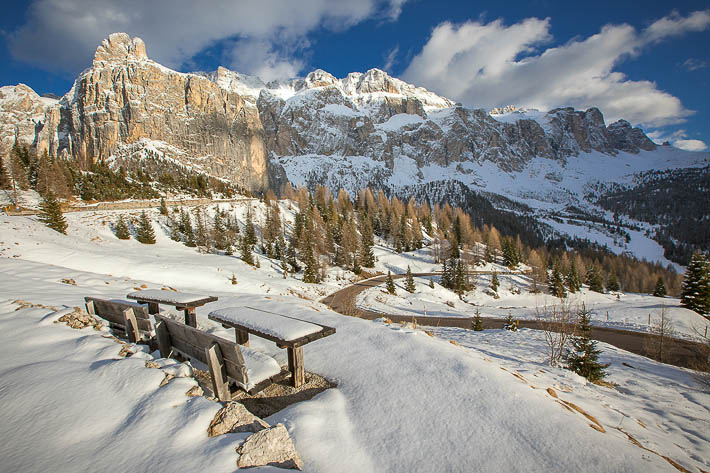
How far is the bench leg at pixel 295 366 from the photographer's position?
4.48 meters

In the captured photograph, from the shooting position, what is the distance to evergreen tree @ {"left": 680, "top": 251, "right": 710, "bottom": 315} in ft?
97.5

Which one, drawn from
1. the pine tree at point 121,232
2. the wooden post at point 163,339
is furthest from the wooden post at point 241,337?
Answer: the pine tree at point 121,232

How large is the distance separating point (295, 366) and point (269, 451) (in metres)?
1.95

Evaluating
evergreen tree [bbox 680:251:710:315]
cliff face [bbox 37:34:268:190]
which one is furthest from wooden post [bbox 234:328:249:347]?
cliff face [bbox 37:34:268:190]

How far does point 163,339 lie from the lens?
185 inches

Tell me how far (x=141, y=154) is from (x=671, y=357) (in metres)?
170

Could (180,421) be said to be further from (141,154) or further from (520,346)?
(141,154)

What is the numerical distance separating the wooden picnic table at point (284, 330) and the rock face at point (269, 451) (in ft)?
4.58

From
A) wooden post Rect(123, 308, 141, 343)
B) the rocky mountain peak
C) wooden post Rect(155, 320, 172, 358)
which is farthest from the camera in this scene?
the rocky mountain peak

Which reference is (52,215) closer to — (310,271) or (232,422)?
(310,271)

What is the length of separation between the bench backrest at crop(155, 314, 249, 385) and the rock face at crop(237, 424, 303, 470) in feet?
3.34

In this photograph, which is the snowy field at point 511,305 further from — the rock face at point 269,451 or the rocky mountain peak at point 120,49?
the rocky mountain peak at point 120,49

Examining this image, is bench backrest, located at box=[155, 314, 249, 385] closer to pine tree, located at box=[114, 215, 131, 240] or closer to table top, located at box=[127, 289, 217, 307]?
table top, located at box=[127, 289, 217, 307]

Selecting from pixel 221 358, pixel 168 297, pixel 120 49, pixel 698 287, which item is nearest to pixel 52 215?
pixel 168 297
